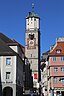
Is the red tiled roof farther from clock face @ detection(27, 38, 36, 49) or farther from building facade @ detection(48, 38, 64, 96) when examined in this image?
clock face @ detection(27, 38, 36, 49)

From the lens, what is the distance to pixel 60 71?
3504 inches

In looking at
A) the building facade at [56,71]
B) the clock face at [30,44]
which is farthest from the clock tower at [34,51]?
the building facade at [56,71]

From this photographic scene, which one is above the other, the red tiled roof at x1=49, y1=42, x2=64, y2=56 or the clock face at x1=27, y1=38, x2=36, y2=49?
the clock face at x1=27, y1=38, x2=36, y2=49

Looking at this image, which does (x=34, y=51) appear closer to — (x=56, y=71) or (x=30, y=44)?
(x=30, y=44)

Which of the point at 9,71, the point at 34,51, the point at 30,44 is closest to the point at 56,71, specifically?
the point at 9,71

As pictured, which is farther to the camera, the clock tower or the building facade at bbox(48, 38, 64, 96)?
the clock tower

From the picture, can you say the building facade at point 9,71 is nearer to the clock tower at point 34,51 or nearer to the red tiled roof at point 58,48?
the red tiled roof at point 58,48

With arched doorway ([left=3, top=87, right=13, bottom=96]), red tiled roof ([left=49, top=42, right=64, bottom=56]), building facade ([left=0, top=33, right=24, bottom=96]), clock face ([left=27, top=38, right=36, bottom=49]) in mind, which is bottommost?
arched doorway ([left=3, top=87, right=13, bottom=96])

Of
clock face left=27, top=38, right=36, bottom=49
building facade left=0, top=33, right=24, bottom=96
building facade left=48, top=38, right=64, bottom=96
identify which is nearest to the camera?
building facade left=0, top=33, right=24, bottom=96

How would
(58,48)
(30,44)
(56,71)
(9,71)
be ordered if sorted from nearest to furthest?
1. (9,71)
2. (56,71)
3. (58,48)
4. (30,44)

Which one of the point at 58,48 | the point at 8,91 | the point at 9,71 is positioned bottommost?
the point at 8,91

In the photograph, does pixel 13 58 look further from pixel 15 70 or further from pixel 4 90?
pixel 4 90

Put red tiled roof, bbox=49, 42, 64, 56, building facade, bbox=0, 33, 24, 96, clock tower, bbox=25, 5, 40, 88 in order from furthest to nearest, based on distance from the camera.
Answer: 1. clock tower, bbox=25, 5, 40, 88
2. red tiled roof, bbox=49, 42, 64, 56
3. building facade, bbox=0, 33, 24, 96

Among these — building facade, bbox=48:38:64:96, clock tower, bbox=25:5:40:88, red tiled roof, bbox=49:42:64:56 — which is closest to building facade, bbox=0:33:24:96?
building facade, bbox=48:38:64:96
